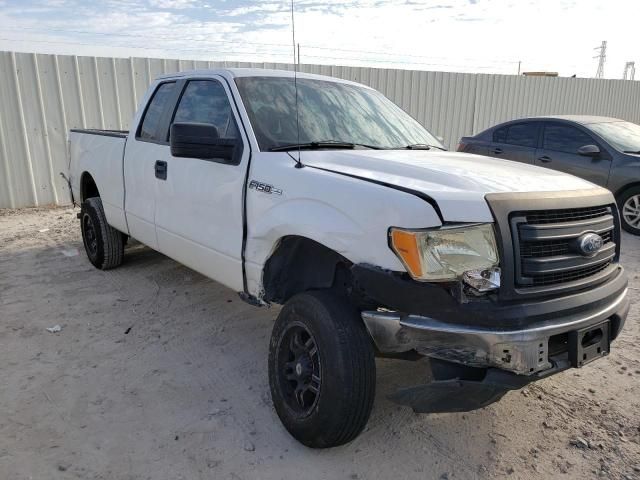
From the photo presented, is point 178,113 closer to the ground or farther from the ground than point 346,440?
farther from the ground

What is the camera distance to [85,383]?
11.0ft

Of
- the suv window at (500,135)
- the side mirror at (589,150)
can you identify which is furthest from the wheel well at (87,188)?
the side mirror at (589,150)

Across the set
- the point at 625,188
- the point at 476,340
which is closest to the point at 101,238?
the point at 476,340

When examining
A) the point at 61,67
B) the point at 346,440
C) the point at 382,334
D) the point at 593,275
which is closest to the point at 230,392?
the point at 346,440

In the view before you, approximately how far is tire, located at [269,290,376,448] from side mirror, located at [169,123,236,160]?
3.52 feet

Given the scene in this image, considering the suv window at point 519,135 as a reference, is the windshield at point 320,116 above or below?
above

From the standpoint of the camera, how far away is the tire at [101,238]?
547 cm

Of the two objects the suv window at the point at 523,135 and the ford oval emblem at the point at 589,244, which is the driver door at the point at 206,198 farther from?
the suv window at the point at 523,135

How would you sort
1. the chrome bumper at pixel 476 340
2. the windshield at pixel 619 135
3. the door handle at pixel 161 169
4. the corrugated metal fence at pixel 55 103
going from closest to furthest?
the chrome bumper at pixel 476 340 → the door handle at pixel 161 169 → the windshield at pixel 619 135 → the corrugated metal fence at pixel 55 103

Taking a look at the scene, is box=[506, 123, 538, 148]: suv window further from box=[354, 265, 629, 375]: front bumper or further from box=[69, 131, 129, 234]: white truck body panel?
box=[354, 265, 629, 375]: front bumper

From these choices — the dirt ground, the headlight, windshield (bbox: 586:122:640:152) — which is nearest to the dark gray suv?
windshield (bbox: 586:122:640:152)

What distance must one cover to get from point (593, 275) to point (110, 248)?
4.67 metres

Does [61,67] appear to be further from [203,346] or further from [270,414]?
[270,414]

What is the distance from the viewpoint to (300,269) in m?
3.09
